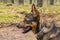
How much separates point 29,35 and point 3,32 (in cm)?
156

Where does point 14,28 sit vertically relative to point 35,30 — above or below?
below

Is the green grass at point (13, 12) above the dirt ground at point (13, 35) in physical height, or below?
below

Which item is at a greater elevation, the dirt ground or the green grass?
the dirt ground

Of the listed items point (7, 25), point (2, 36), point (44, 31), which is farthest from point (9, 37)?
point (44, 31)

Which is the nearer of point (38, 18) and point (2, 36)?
point (38, 18)

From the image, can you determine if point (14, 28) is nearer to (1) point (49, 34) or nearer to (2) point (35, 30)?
(2) point (35, 30)

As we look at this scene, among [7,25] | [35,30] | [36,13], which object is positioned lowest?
[7,25]

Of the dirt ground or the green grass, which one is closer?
the dirt ground

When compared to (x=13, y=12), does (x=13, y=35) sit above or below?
above

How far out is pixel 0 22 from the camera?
12820mm

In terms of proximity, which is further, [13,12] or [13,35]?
[13,12]

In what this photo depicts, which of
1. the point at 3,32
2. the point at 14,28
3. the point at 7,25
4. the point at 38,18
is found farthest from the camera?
the point at 7,25

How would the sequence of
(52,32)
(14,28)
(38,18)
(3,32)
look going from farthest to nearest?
1. (14,28)
2. (3,32)
3. (38,18)
4. (52,32)

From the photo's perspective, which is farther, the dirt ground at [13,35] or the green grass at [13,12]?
the green grass at [13,12]
